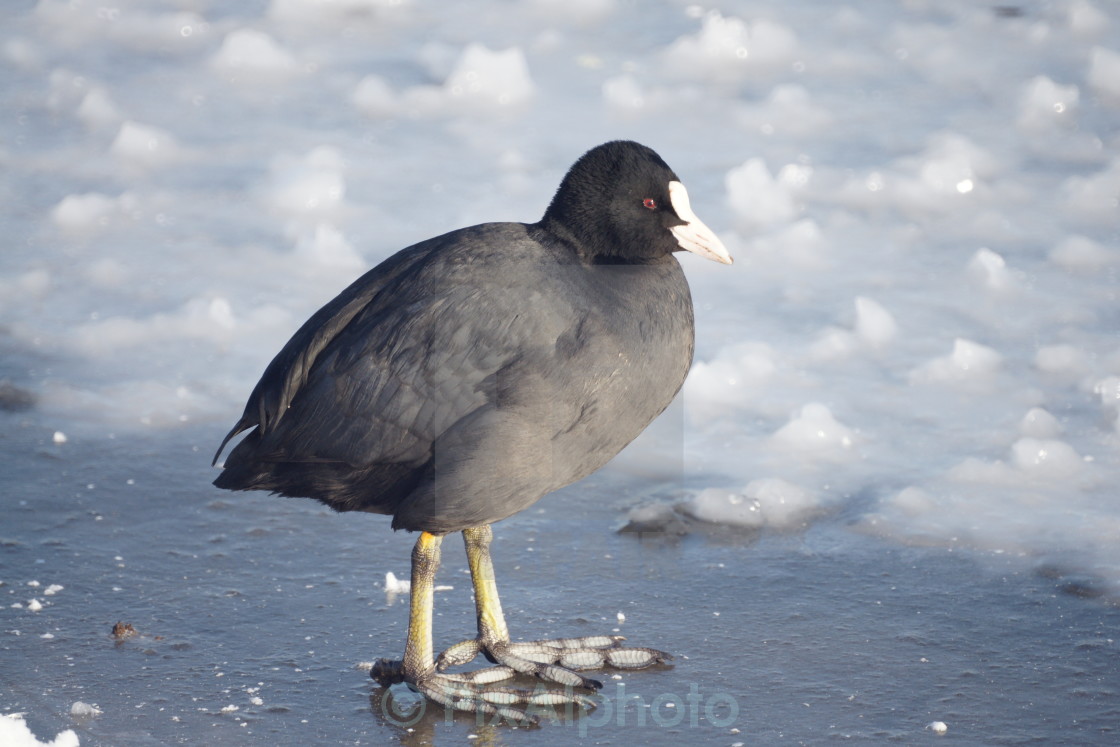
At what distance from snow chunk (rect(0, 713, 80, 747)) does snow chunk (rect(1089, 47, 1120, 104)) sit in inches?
275

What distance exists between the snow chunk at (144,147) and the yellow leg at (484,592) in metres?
4.71

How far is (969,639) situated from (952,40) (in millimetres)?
6035

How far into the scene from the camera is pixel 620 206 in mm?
3645

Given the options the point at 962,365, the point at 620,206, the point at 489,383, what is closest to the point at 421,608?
the point at 489,383

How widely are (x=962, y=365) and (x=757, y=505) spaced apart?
1.57 meters

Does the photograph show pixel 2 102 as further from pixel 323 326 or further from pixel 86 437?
pixel 323 326

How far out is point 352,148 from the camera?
7.89 meters

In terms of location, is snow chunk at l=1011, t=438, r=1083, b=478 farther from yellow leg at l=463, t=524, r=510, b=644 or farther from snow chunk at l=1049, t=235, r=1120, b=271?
yellow leg at l=463, t=524, r=510, b=644

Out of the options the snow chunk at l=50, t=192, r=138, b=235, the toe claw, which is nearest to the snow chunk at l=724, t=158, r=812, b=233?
the snow chunk at l=50, t=192, r=138, b=235

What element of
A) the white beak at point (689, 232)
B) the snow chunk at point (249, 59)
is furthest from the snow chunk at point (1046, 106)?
the white beak at point (689, 232)

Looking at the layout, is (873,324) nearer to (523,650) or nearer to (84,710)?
(523,650)

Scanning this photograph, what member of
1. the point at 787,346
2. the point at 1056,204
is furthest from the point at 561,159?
the point at 1056,204

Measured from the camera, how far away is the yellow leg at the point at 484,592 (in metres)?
3.72

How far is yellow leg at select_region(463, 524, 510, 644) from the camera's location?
372cm
